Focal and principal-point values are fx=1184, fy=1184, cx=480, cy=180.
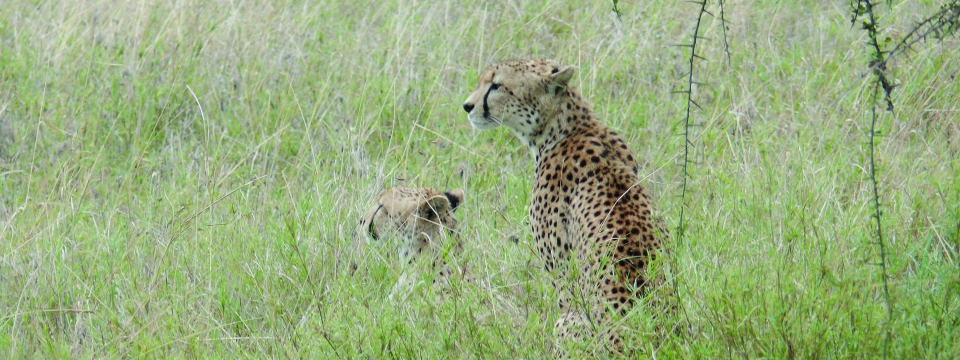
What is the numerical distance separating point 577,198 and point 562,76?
0.54m

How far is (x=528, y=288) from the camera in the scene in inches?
129

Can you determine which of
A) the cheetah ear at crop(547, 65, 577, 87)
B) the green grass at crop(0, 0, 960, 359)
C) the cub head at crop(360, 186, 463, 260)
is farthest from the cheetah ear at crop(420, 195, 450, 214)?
the cheetah ear at crop(547, 65, 577, 87)

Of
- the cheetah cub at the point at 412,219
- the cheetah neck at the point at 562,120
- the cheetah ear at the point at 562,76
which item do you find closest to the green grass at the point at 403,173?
the cheetah cub at the point at 412,219

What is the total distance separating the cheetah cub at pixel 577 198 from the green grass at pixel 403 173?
116 mm

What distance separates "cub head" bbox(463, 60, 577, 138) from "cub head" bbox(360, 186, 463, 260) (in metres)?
0.36

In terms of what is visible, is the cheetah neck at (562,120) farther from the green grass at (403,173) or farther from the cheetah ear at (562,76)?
the green grass at (403,173)

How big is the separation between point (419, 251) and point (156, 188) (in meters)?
1.41

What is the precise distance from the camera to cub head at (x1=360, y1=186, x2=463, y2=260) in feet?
14.4

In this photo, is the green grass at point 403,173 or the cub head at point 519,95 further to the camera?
the cub head at point 519,95

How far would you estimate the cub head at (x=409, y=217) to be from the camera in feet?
14.4

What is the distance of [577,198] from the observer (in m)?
4.11

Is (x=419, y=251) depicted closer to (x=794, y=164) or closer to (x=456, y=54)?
(x=794, y=164)

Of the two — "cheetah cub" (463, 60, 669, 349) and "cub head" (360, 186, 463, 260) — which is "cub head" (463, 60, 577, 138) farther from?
"cub head" (360, 186, 463, 260)

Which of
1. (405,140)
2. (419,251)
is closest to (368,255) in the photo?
(419,251)
